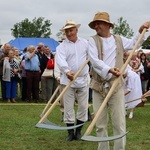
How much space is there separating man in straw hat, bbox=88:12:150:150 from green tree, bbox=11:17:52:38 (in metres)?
80.6

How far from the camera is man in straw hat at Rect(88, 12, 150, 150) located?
5.69 m

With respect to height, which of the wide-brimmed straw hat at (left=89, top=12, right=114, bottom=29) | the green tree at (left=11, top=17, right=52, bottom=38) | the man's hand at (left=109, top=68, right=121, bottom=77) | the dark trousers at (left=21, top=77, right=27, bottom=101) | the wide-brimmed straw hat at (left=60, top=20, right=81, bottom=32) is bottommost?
the dark trousers at (left=21, top=77, right=27, bottom=101)

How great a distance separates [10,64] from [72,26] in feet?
24.0

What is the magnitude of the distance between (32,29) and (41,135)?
8038 cm

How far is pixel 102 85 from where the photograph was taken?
5.82 meters

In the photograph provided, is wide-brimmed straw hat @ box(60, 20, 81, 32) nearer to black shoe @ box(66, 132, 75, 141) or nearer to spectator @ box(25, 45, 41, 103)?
black shoe @ box(66, 132, 75, 141)

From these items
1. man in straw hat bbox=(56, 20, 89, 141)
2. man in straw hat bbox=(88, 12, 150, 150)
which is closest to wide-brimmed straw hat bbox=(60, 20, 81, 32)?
man in straw hat bbox=(56, 20, 89, 141)

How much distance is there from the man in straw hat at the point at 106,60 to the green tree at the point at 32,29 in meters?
80.6

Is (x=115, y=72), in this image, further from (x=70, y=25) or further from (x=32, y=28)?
(x=32, y=28)

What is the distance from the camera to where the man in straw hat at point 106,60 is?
569 cm

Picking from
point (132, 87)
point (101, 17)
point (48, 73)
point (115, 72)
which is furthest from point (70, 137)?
point (48, 73)

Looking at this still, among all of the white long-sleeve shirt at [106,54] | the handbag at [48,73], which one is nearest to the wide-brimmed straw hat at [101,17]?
the white long-sleeve shirt at [106,54]

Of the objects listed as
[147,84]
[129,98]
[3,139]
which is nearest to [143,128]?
[129,98]

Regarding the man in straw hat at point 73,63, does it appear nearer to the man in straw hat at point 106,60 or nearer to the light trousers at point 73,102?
the light trousers at point 73,102
